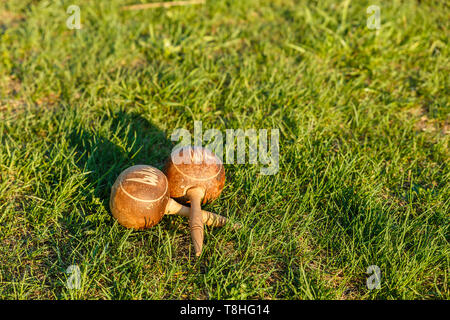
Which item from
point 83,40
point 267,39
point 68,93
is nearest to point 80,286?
point 68,93

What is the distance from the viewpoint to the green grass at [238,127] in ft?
8.94

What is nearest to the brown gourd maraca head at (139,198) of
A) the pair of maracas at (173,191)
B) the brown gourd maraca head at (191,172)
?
the pair of maracas at (173,191)

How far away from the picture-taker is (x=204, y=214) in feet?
9.45

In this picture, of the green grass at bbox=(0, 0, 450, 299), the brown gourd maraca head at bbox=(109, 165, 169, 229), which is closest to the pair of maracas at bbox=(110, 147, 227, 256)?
the brown gourd maraca head at bbox=(109, 165, 169, 229)

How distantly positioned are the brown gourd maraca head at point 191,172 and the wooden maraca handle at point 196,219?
4cm

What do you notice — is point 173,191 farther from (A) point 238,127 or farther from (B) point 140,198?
(A) point 238,127

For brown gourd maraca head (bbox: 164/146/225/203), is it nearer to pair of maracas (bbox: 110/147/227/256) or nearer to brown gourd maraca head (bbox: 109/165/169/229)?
pair of maracas (bbox: 110/147/227/256)

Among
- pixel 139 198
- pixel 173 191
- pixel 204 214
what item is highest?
pixel 139 198

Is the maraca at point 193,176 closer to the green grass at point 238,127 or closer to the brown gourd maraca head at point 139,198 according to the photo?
the brown gourd maraca head at point 139,198

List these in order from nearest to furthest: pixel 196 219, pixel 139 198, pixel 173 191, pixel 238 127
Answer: pixel 139 198, pixel 196 219, pixel 173 191, pixel 238 127

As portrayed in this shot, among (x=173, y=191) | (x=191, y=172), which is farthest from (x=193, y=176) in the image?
(x=173, y=191)

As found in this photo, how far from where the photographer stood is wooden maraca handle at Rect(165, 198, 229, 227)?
2873 millimetres

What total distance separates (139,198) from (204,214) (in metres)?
0.47

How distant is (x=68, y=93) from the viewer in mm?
4027
